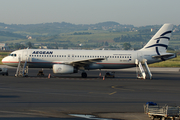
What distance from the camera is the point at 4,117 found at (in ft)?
49.6

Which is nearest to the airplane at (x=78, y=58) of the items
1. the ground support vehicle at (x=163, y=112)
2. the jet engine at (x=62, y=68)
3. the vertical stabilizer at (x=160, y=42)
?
the jet engine at (x=62, y=68)

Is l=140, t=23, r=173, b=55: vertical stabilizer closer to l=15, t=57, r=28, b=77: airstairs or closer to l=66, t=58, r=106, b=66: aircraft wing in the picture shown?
l=66, t=58, r=106, b=66: aircraft wing

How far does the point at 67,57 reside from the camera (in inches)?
1638

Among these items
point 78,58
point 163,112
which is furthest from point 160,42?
point 163,112

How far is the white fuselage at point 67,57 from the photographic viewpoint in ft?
135

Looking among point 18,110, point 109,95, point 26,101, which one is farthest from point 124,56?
point 18,110

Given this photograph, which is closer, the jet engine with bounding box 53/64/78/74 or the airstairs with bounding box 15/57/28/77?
the jet engine with bounding box 53/64/78/74

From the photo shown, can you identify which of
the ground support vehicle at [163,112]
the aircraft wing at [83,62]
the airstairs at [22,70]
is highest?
the aircraft wing at [83,62]

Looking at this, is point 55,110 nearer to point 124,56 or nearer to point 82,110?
point 82,110

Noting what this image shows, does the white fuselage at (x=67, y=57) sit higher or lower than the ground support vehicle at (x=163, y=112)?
higher

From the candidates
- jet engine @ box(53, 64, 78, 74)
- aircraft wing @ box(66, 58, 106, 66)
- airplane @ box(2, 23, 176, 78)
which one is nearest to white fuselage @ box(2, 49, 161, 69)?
airplane @ box(2, 23, 176, 78)

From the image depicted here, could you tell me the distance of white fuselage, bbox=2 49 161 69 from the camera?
135 ft

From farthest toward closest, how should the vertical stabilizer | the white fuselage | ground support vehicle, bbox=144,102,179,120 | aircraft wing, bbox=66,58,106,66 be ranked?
the vertical stabilizer < the white fuselage < aircraft wing, bbox=66,58,106,66 < ground support vehicle, bbox=144,102,179,120

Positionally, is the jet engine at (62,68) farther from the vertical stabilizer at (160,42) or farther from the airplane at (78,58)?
the vertical stabilizer at (160,42)
